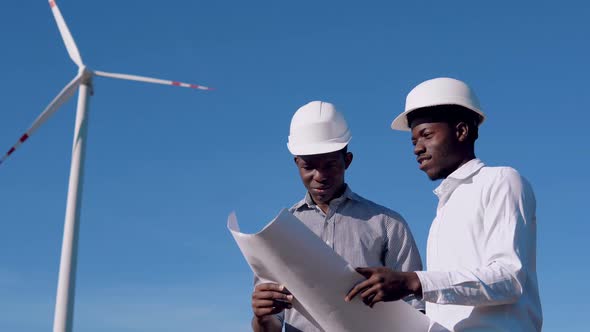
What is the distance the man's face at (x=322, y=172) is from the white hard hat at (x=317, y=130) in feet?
0.36

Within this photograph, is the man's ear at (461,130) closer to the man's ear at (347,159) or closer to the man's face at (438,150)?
the man's face at (438,150)

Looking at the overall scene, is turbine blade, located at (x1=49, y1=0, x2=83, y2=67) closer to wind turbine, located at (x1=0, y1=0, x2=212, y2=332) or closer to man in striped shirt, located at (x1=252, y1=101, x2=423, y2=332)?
wind turbine, located at (x1=0, y1=0, x2=212, y2=332)

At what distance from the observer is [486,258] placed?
6.93 meters

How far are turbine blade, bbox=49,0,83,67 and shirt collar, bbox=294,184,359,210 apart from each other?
36.8ft

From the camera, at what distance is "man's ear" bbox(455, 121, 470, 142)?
313 inches

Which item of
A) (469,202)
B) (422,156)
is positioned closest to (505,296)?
(469,202)

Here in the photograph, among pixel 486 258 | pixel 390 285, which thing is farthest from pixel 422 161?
pixel 390 285

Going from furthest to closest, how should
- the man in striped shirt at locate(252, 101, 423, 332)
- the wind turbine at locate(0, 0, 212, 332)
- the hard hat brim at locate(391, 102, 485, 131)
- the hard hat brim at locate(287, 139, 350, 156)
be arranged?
the wind turbine at locate(0, 0, 212, 332) → the hard hat brim at locate(287, 139, 350, 156) → the man in striped shirt at locate(252, 101, 423, 332) → the hard hat brim at locate(391, 102, 485, 131)

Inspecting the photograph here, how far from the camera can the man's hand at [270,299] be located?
785 centimetres

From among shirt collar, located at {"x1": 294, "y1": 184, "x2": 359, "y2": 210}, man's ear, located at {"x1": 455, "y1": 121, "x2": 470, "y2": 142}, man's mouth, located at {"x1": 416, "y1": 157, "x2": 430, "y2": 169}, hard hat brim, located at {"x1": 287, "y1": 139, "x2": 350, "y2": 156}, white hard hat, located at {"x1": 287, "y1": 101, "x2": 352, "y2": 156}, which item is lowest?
man's mouth, located at {"x1": 416, "y1": 157, "x2": 430, "y2": 169}

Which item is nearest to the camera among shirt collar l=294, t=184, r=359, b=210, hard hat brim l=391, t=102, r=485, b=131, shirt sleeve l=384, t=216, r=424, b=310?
hard hat brim l=391, t=102, r=485, b=131

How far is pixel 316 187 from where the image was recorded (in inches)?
421

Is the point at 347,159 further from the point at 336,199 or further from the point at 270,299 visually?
the point at 270,299

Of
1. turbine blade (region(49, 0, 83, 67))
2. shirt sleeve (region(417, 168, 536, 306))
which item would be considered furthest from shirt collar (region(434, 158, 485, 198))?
turbine blade (region(49, 0, 83, 67))
